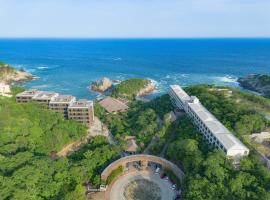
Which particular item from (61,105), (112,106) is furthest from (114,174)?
(112,106)

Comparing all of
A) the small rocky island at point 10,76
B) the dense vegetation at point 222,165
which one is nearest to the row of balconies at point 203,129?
the dense vegetation at point 222,165

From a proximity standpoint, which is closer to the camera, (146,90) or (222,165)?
(222,165)

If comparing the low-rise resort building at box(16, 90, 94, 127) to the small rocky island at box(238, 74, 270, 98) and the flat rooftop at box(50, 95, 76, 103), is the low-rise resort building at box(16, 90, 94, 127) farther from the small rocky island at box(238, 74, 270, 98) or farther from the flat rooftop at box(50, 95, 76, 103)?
the small rocky island at box(238, 74, 270, 98)

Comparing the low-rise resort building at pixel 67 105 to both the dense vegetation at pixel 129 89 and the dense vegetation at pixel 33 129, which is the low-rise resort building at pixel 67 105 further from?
the dense vegetation at pixel 129 89

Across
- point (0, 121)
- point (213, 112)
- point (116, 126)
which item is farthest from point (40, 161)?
point (213, 112)

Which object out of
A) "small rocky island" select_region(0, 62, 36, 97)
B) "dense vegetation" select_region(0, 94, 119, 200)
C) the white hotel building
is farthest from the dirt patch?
"small rocky island" select_region(0, 62, 36, 97)

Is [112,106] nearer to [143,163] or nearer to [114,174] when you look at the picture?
[143,163]
